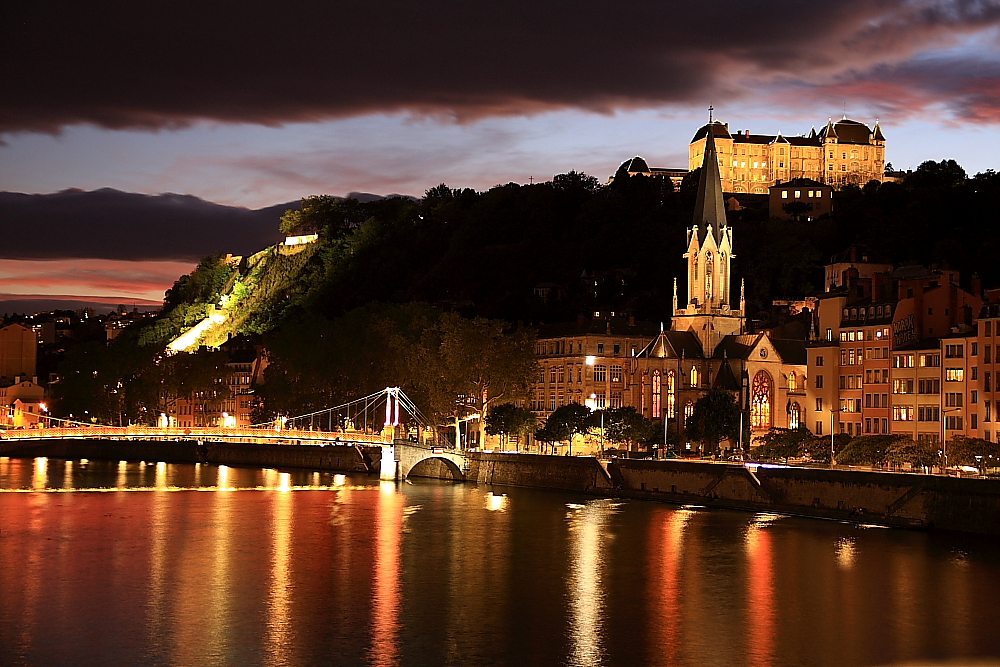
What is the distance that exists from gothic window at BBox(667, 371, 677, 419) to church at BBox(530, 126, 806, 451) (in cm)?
6

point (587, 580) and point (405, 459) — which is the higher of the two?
point (405, 459)

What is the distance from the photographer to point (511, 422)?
79.7 m

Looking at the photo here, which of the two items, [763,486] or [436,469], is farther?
[436,469]

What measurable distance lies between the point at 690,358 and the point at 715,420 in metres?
11.3

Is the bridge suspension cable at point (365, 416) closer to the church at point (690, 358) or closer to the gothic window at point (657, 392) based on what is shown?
the church at point (690, 358)

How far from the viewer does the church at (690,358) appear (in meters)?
81.3

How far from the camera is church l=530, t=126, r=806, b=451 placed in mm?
81312

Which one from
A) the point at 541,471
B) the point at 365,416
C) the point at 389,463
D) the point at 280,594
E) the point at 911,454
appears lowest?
the point at 280,594

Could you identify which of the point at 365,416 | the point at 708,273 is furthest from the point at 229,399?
the point at 708,273

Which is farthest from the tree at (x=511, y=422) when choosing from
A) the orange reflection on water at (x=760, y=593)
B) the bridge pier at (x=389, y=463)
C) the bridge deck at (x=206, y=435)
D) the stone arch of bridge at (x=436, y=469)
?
the orange reflection on water at (x=760, y=593)

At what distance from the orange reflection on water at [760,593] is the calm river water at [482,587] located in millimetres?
98

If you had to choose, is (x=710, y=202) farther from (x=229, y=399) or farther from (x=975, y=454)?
(x=229, y=399)

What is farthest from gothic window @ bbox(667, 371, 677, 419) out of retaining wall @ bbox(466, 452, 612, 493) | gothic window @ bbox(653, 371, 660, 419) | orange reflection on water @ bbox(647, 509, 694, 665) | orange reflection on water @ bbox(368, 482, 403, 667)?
orange reflection on water @ bbox(647, 509, 694, 665)

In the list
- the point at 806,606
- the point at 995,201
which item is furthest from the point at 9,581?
the point at 995,201
